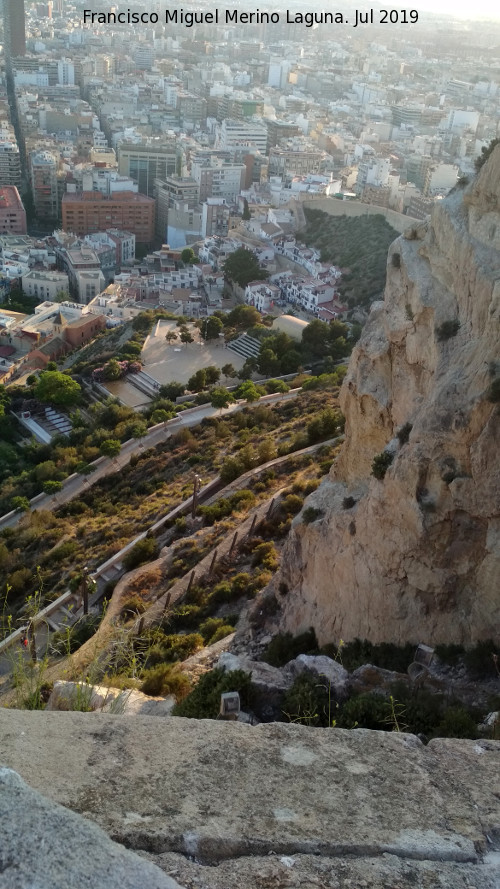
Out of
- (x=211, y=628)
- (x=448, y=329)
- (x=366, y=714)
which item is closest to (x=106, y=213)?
(x=211, y=628)

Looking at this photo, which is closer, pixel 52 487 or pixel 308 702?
pixel 308 702

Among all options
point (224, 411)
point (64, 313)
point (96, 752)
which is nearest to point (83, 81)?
point (64, 313)

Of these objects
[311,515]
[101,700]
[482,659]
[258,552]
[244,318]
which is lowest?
[244,318]

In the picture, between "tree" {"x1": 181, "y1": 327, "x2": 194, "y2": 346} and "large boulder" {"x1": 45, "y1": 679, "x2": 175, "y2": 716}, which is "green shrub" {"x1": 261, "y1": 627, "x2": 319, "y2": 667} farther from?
"tree" {"x1": 181, "y1": 327, "x2": 194, "y2": 346}

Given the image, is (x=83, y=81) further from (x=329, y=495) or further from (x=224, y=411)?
(x=329, y=495)

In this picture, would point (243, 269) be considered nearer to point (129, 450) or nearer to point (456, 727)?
point (129, 450)

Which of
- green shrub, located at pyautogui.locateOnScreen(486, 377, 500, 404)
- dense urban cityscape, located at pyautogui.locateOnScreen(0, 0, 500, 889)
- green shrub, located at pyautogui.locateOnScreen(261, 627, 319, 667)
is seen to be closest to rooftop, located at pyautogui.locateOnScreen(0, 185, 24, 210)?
dense urban cityscape, located at pyautogui.locateOnScreen(0, 0, 500, 889)
